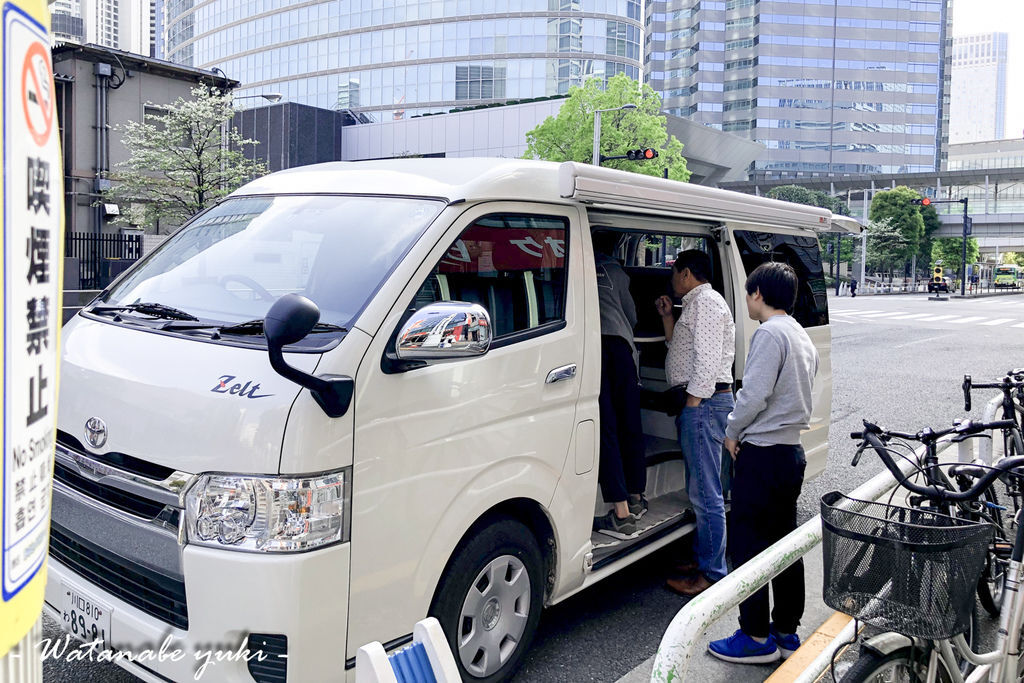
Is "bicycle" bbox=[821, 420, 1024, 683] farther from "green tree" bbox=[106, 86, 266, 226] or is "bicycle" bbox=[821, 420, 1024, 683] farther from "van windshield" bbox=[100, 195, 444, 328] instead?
"green tree" bbox=[106, 86, 266, 226]

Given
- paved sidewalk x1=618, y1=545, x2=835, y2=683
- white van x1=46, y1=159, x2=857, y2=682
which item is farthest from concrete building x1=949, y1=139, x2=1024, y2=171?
white van x1=46, y1=159, x2=857, y2=682

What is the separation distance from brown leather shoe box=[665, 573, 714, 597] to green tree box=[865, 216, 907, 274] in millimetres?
71114

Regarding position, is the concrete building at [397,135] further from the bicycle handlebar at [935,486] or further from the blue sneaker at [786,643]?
the bicycle handlebar at [935,486]

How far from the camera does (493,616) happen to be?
333cm

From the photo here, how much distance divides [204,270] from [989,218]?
80.4m

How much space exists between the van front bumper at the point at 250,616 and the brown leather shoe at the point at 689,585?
2529mm

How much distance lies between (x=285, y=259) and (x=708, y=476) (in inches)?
105

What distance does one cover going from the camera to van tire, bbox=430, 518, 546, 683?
3.10 metres

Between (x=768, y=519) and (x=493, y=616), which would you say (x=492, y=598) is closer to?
(x=493, y=616)

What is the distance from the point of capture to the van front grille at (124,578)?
2.65m

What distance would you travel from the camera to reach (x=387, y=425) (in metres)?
2.80

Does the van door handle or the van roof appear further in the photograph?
the van door handle

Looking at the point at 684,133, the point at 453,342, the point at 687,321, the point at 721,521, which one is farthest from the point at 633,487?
the point at 684,133

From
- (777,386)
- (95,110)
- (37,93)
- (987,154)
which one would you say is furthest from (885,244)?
(987,154)
